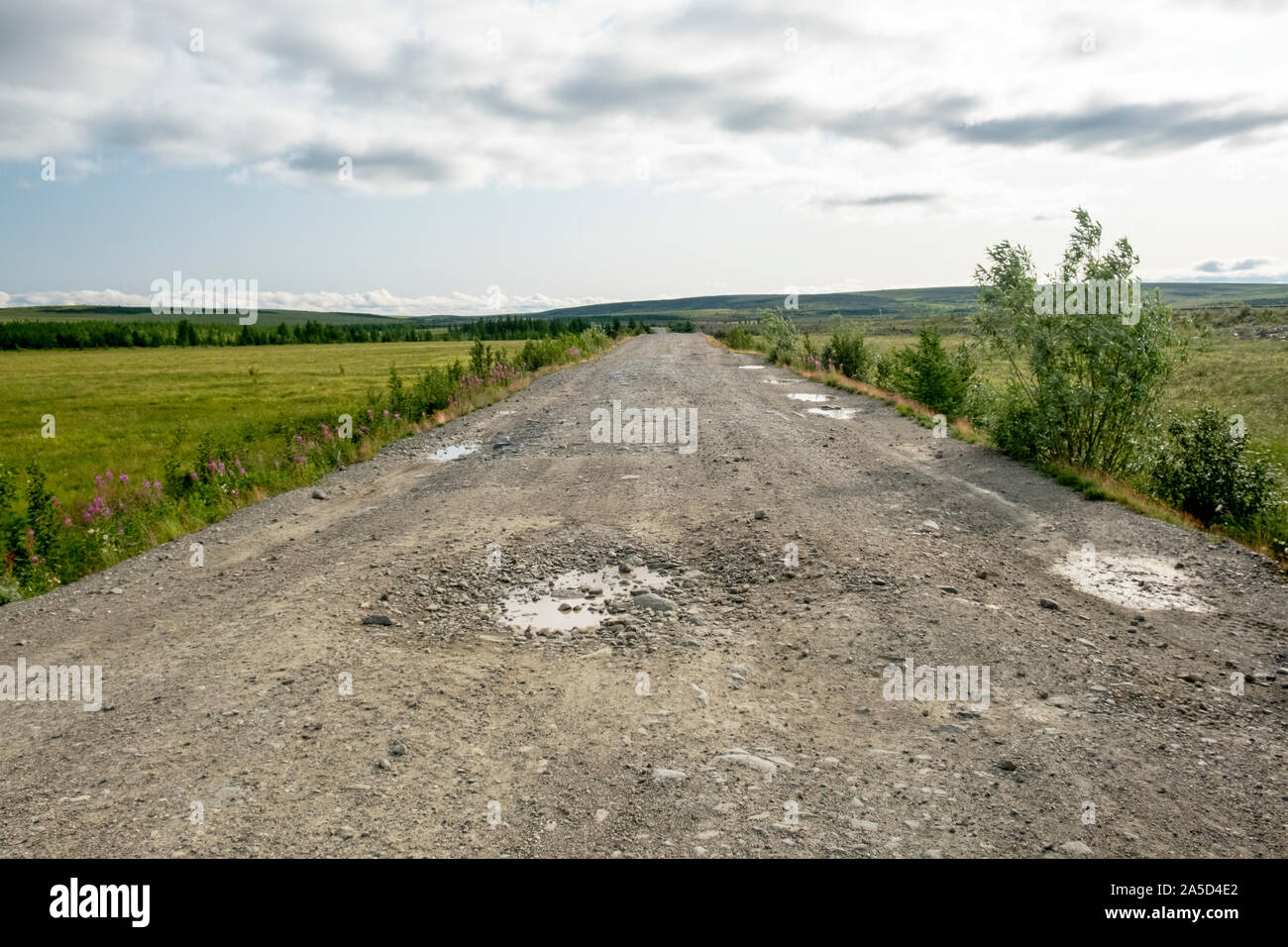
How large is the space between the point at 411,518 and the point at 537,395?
11.5m

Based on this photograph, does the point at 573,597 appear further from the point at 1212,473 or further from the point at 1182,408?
the point at 1182,408

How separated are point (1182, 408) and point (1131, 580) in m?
5.84

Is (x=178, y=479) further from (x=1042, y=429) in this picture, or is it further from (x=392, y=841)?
(x=1042, y=429)

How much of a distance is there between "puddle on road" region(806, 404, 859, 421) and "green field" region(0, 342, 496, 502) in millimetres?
9929

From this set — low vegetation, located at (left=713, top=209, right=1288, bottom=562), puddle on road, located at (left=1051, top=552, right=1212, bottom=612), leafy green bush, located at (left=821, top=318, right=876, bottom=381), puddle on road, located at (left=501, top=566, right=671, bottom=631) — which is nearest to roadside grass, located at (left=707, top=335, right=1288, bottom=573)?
low vegetation, located at (left=713, top=209, right=1288, bottom=562)

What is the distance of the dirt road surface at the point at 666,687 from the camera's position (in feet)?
10.4

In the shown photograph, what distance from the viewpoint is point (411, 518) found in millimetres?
8031

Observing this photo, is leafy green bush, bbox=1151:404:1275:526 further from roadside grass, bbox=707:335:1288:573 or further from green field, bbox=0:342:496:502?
green field, bbox=0:342:496:502

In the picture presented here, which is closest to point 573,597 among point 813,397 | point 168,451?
point 813,397

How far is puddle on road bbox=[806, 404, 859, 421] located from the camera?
14664mm

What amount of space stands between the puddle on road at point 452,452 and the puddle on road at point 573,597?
5.88 meters

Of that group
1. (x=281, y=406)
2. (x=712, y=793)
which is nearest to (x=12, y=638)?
(x=712, y=793)

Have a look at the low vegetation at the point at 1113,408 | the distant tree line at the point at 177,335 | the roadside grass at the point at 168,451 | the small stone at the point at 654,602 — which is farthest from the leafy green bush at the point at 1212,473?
the distant tree line at the point at 177,335

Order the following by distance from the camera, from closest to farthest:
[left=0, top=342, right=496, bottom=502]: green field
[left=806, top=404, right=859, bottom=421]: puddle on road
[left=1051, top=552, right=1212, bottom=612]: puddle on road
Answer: [left=1051, top=552, right=1212, bottom=612]: puddle on road < [left=806, top=404, right=859, bottom=421]: puddle on road < [left=0, top=342, right=496, bottom=502]: green field
